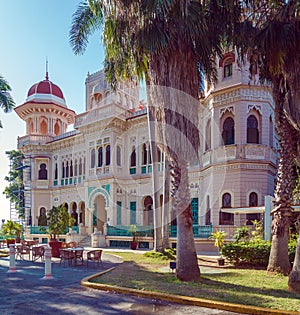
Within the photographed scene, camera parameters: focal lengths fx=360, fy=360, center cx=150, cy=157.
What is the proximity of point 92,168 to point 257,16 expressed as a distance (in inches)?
814

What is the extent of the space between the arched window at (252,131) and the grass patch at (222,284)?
395 inches

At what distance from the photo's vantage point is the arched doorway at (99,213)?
1205 inches

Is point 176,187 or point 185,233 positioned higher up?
point 176,187

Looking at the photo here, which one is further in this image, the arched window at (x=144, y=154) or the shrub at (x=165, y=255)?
the arched window at (x=144, y=154)

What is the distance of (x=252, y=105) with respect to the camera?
69.2ft

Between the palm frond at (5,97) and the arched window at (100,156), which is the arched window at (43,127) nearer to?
the arched window at (100,156)

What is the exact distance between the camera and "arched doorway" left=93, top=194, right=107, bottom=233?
100 ft

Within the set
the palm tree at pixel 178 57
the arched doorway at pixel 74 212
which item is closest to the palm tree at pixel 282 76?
the palm tree at pixel 178 57

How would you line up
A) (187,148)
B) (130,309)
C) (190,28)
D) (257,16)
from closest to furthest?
(130,309) < (190,28) < (187,148) < (257,16)

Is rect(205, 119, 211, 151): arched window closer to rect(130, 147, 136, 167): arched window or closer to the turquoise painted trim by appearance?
rect(130, 147, 136, 167): arched window

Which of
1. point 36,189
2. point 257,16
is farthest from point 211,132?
point 36,189

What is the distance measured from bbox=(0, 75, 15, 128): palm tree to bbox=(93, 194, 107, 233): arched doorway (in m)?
11.0

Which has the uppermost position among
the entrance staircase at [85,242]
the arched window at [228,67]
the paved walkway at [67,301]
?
the arched window at [228,67]

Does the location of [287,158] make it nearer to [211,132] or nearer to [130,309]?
[130,309]
